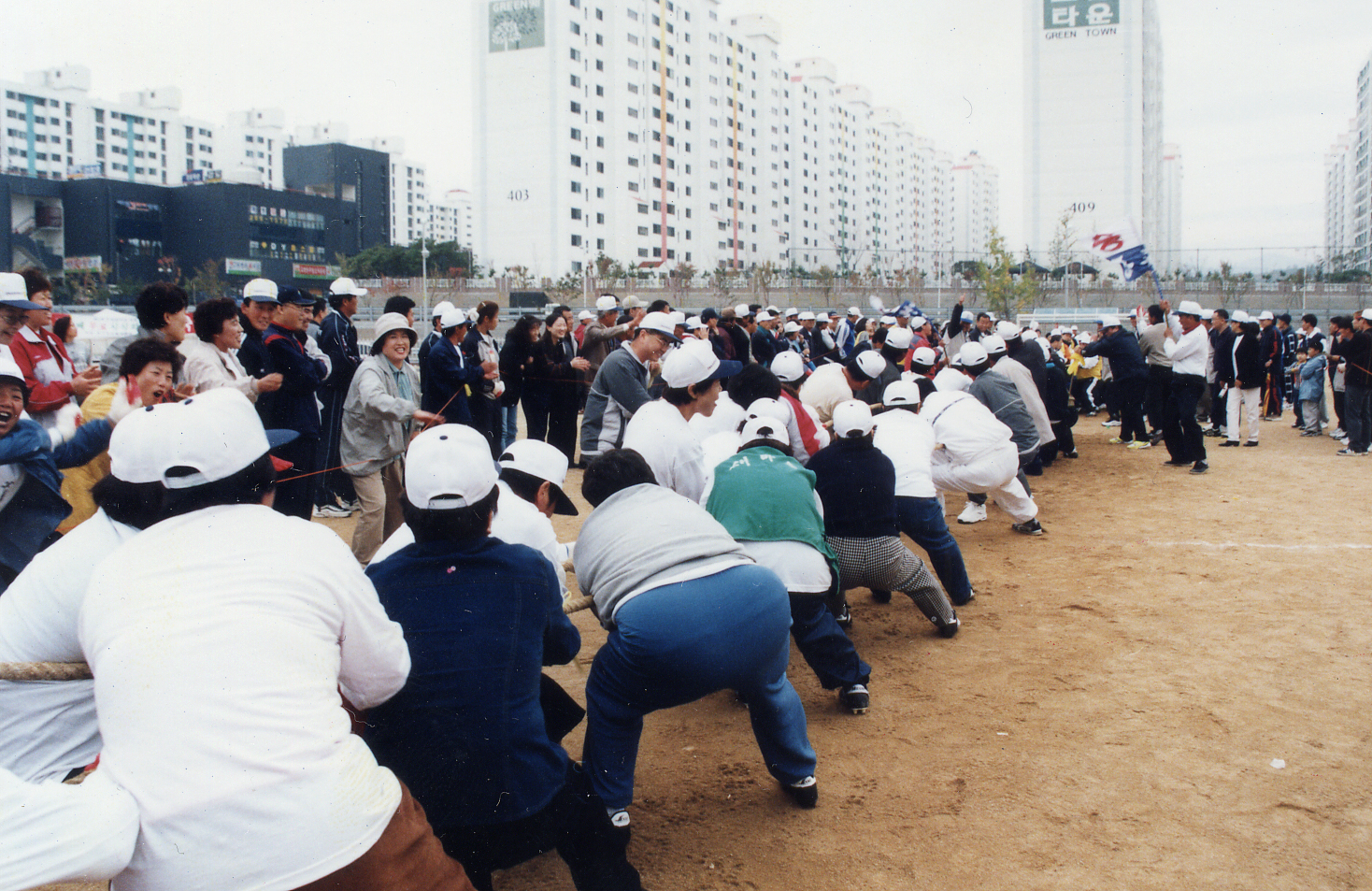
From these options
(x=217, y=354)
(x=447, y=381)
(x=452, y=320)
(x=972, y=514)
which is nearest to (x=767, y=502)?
(x=217, y=354)

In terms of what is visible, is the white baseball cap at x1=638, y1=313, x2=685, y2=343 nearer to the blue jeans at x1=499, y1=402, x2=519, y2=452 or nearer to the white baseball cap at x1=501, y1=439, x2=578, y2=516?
the white baseball cap at x1=501, y1=439, x2=578, y2=516

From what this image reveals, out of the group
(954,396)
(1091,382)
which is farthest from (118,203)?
(954,396)

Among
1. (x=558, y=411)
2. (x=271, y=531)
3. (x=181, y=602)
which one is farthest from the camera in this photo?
(x=558, y=411)

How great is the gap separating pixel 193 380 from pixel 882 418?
4157 millimetres

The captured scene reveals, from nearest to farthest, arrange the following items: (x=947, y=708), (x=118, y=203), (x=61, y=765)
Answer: (x=61, y=765) → (x=947, y=708) → (x=118, y=203)

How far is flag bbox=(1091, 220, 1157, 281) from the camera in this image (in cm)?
1311

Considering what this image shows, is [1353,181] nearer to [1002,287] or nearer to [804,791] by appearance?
[1002,287]

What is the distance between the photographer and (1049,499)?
938 centimetres

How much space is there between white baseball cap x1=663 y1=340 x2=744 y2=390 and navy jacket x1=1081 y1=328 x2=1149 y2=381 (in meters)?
8.90

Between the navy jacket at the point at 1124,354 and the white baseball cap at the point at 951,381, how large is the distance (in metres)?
4.53

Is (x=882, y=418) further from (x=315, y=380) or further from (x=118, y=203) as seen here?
(x=118, y=203)

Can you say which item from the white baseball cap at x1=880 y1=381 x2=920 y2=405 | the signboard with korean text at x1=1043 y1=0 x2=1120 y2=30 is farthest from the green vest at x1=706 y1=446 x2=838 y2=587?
the signboard with korean text at x1=1043 y1=0 x2=1120 y2=30

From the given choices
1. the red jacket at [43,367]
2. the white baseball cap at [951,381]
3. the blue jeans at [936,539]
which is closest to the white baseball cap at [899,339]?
the white baseball cap at [951,381]

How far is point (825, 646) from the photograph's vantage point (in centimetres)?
423
